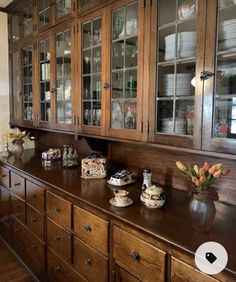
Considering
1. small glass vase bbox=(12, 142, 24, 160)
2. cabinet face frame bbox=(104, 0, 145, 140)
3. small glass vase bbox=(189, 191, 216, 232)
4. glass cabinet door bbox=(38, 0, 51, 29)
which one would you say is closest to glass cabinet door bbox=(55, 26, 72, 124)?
glass cabinet door bbox=(38, 0, 51, 29)

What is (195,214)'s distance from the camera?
1146 mm

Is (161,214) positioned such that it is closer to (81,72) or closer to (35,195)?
(35,195)

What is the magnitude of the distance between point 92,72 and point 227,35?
1.04 metres

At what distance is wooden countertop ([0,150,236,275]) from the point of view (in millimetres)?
1067

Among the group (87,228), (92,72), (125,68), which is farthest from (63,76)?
(87,228)

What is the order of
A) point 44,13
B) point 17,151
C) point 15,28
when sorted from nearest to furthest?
point 44,13, point 17,151, point 15,28

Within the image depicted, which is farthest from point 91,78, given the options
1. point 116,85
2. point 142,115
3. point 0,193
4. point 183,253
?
point 0,193

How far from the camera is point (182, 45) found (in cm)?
138

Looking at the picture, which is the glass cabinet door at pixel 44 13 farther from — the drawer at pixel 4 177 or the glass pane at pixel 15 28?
the drawer at pixel 4 177

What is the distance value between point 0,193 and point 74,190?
1389mm

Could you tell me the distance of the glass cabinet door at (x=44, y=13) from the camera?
2.44 meters

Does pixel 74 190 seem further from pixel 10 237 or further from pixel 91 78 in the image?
pixel 10 237

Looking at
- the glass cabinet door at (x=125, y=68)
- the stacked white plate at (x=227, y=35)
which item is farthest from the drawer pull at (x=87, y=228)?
the stacked white plate at (x=227, y=35)

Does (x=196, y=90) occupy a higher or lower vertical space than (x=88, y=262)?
higher
